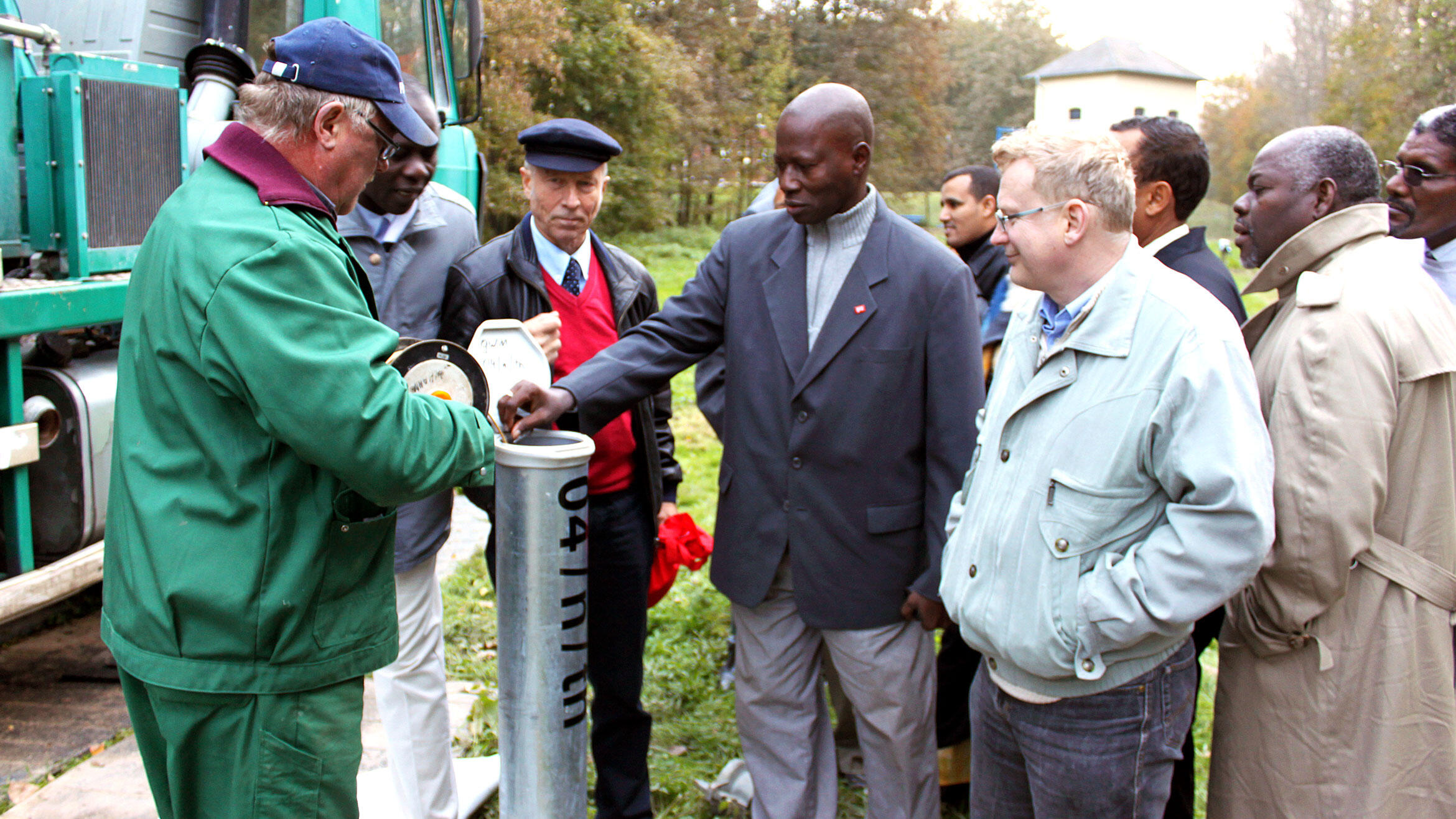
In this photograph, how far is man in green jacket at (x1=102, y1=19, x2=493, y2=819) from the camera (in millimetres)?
1823

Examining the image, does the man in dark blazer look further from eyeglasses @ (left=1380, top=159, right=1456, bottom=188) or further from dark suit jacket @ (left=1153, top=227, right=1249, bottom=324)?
eyeglasses @ (left=1380, top=159, right=1456, bottom=188)

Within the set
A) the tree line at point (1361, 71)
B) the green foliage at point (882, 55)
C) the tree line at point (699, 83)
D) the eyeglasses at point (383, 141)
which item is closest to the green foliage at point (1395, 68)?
the tree line at point (1361, 71)

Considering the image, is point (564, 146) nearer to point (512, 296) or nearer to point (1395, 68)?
point (512, 296)

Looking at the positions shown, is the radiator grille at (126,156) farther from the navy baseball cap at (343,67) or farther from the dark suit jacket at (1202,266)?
the dark suit jacket at (1202,266)

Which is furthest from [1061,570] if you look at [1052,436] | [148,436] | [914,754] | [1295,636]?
[148,436]

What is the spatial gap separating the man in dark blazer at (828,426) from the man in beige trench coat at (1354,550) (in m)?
0.75

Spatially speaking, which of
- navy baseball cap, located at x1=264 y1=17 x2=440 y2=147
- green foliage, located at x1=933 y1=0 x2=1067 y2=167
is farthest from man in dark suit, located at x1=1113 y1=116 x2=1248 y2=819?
green foliage, located at x1=933 y1=0 x2=1067 y2=167

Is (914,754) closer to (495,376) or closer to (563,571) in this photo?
(563,571)

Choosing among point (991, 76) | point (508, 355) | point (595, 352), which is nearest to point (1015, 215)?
point (508, 355)

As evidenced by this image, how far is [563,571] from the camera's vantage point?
2367mm

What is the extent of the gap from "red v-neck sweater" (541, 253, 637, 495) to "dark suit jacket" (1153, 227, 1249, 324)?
Answer: 5.21 feet

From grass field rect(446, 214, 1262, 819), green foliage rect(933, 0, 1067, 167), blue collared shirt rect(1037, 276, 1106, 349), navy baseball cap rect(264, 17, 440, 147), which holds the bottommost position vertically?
grass field rect(446, 214, 1262, 819)

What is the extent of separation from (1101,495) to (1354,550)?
60 centimetres

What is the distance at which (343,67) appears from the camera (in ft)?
6.52
